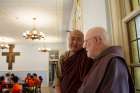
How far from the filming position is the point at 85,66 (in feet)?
5.23

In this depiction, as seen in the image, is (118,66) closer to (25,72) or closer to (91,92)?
(91,92)

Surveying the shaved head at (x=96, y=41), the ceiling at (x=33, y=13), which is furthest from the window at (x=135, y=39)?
the ceiling at (x=33, y=13)

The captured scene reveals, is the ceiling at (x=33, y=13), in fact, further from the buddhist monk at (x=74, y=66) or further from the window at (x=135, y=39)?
the window at (x=135, y=39)

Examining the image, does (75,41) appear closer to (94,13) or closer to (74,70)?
(74,70)

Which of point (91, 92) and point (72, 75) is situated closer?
point (91, 92)

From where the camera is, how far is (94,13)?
7.59 feet

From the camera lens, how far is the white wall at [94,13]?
6.50 feet

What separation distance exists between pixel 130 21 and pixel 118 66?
620 mm

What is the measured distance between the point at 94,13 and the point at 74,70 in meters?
1.01

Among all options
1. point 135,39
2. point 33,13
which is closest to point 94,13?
point 135,39

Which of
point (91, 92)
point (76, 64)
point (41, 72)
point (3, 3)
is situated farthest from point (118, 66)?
point (41, 72)

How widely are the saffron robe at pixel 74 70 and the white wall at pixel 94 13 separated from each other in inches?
19.1

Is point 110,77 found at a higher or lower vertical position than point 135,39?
lower

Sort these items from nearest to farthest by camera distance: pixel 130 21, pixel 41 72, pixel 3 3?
pixel 130 21 → pixel 3 3 → pixel 41 72
